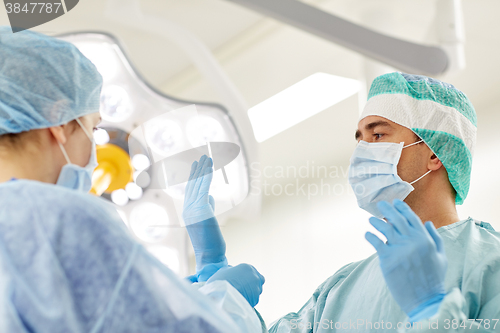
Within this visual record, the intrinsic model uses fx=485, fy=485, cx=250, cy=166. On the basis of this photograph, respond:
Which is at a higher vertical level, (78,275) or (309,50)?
(78,275)

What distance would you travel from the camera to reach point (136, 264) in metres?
0.93

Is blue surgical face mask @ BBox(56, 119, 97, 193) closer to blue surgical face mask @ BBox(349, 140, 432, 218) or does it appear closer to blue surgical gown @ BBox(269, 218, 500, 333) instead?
blue surgical gown @ BBox(269, 218, 500, 333)

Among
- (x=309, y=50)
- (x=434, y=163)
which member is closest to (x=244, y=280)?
(x=434, y=163)

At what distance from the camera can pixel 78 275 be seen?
90cm

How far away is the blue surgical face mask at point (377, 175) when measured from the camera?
1.75 metres

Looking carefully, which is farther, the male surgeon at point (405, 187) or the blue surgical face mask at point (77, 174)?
the male surgeon at point (405, 187)

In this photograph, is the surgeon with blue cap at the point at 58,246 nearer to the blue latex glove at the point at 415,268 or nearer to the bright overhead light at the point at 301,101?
the blue latex glove at the point at 415,268

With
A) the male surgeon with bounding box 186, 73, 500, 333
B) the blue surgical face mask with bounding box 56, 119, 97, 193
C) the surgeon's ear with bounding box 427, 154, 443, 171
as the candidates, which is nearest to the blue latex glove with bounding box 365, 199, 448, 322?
the male surgeon with bounding box 186, 73, 500, 333

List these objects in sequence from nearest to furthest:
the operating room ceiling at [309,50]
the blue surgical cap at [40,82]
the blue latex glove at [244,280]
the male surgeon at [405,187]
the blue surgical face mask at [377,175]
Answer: the blue surgical cap at [40,82] < the blue latex glove at [244,280] < the male surgeon at [405,187] < the blue surgical face mask at [377,175] < the operating room ceiling at [309,50]

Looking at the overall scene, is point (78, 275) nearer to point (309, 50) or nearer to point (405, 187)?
point (405, 187)

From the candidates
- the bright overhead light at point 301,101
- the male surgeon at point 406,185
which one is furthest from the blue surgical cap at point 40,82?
the bright overhead light at point 301,101

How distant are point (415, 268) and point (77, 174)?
85cm

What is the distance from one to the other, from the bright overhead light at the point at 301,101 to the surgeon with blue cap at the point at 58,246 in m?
1.68

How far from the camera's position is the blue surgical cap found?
109 cm
